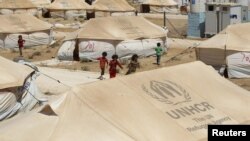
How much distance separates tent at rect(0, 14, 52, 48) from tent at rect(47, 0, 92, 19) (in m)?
14.2

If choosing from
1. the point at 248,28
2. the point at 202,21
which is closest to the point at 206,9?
the point at 202,21

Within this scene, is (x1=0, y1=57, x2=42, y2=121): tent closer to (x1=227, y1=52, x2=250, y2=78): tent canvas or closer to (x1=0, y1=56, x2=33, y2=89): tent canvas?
(x1=0, y1=56, x2=33, y2=89): tent canvas

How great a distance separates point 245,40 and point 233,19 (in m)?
10.8

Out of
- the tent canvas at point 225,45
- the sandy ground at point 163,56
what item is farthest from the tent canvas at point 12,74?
the tent canvas at point 225,45

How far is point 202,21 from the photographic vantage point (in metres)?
37.0

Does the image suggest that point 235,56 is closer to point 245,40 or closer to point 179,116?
point 245,40

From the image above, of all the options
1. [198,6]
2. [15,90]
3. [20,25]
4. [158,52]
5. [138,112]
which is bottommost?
[158,52]

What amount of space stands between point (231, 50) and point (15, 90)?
1058 centimetres

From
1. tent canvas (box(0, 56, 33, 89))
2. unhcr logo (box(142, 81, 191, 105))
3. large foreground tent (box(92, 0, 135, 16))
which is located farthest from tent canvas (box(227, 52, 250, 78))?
large foreground tent (box(92, 0, 135, 16))

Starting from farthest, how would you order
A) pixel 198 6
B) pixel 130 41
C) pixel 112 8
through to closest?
pixel 112 8 < pixel 198 6 < pixel 130 41

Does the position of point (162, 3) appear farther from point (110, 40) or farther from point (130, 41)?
point (110, 40)

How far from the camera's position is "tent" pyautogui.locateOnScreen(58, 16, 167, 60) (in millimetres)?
29266

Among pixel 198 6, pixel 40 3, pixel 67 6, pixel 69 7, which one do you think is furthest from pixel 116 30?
pixel 40 3

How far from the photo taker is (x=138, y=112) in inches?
450
